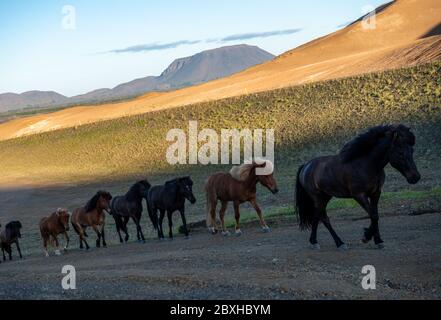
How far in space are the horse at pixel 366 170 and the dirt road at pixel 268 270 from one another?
78cm

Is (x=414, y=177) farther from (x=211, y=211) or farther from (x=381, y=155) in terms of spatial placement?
(x=211, y=211)

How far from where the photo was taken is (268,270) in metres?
12.1

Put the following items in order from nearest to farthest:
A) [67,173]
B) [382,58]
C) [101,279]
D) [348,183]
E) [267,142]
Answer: [101,279] < [348,183] < [267,142] < [67,173] < [382,58]

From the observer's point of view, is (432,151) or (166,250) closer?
(166,250)

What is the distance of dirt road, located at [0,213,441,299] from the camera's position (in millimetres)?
10320

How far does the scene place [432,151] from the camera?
41.2 metres

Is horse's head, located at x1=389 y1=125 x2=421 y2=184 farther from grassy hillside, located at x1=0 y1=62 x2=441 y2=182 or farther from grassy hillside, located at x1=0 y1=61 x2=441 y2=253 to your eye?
grassy hillside, located at x1=0 y1=62 x2=441 y2=182

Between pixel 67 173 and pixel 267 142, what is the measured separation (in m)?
17.3

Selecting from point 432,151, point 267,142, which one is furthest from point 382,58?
point 432,151

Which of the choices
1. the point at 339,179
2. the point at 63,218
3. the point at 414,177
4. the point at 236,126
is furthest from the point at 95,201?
the point at 236,126

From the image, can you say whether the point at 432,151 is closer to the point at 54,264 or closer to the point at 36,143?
the point at 54,264

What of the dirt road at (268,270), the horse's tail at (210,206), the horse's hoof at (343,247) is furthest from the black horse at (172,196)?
the horse's hoof at (343,247)

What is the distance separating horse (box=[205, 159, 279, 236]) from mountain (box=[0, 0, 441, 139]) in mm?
45259

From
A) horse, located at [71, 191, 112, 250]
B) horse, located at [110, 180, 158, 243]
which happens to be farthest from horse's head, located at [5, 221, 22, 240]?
horse, located at [110, 180, 158, 243]
